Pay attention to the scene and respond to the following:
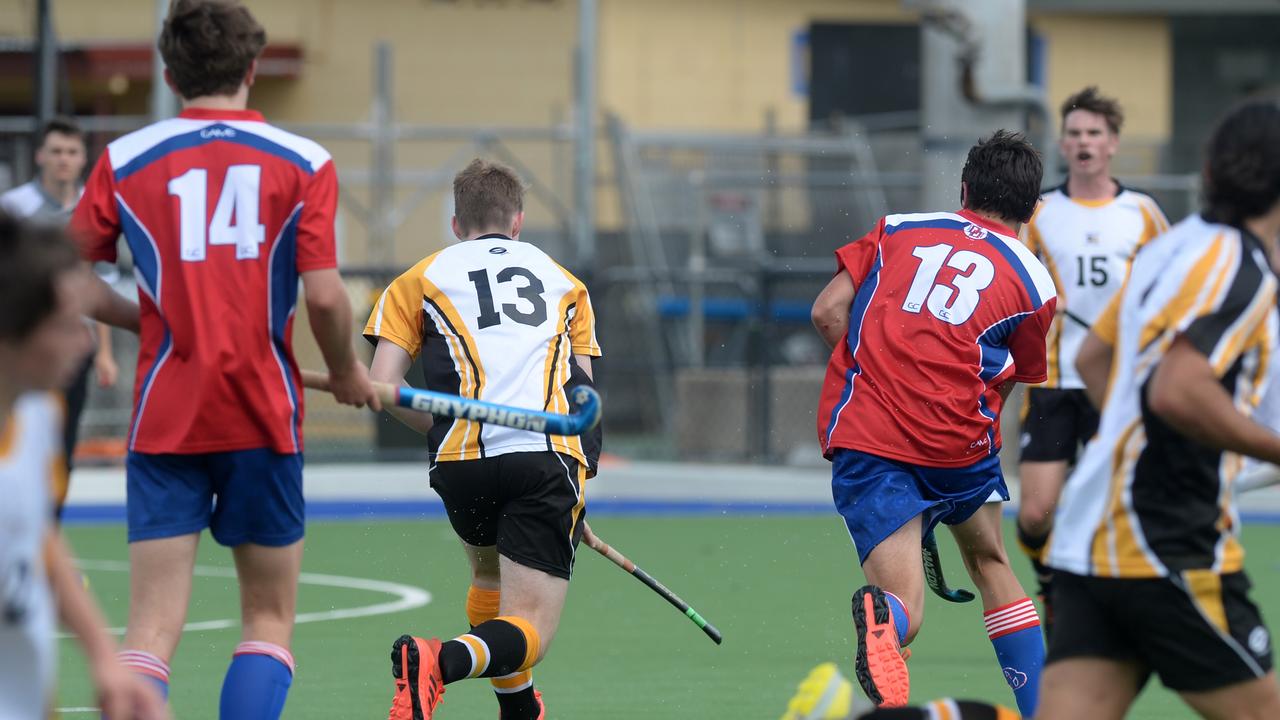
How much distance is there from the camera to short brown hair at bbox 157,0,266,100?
15.0 ft

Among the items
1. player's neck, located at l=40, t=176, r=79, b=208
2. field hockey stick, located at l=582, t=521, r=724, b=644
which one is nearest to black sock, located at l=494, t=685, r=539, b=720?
field hockey stick, located at l=582, t=521, r=724, b=644

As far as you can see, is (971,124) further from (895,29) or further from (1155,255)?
(1155,255)

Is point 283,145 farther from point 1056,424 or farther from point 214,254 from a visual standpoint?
point 1056,424

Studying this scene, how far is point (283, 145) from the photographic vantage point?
4.62 meters

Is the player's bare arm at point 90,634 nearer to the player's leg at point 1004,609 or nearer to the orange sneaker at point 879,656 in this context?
the orange sneaker at point 879,656

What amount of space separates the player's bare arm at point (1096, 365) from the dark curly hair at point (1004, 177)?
183 centimetres

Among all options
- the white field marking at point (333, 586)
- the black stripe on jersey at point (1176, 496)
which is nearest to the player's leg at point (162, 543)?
the black stripe on jersey at point (1176, 496)

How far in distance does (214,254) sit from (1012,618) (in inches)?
110

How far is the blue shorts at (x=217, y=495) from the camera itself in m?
4.62

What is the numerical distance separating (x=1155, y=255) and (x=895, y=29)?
18550 mm

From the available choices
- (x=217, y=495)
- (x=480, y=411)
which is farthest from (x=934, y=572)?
(x=217, y=495)

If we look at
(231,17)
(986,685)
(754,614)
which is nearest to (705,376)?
(754,614)

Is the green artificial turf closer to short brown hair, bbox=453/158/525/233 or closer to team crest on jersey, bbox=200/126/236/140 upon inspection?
short brown hair, bbox=453/158/525/233

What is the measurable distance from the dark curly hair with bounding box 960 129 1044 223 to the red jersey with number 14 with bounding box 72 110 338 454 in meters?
2.19
